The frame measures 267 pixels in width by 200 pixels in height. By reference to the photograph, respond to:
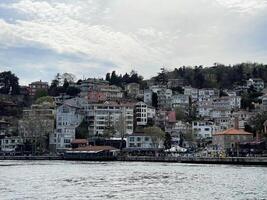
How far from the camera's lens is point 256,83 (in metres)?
170

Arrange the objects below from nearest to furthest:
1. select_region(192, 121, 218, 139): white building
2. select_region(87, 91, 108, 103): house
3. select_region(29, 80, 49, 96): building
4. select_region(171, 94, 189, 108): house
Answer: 1. select_region(192, 121, 218, 139): white building
2. select_region(87, 91, 108, 103): house
3. select_region(171, 94, 189, 108): house
4. select_region(29, 80, 49, 96): building

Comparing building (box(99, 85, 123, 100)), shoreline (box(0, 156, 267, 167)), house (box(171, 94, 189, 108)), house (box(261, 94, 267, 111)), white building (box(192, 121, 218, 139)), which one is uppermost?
building (box(99, 85, 123, 100))

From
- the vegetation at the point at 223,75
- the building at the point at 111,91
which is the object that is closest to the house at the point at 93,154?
the building at the point at 111,91

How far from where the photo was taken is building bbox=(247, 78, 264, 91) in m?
168

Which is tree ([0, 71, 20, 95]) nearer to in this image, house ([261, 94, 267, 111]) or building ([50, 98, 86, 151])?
building ([50, 98, 86, 151])

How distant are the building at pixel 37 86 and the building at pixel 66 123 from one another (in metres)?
41.7

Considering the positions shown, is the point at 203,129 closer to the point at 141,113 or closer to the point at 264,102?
the point at 141,113

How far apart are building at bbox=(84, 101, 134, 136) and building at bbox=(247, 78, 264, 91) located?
4793cm

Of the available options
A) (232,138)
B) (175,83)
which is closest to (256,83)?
(175,83)

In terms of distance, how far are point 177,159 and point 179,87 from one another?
281 ft

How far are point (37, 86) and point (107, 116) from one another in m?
58.1

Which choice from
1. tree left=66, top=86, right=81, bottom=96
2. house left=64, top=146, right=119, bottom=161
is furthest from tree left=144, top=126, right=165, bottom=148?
tree left=66, top=86, right=81, bottom=96

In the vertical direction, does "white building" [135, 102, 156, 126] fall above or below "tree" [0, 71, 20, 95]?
below

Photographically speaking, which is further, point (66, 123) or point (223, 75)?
point (223, 75)
